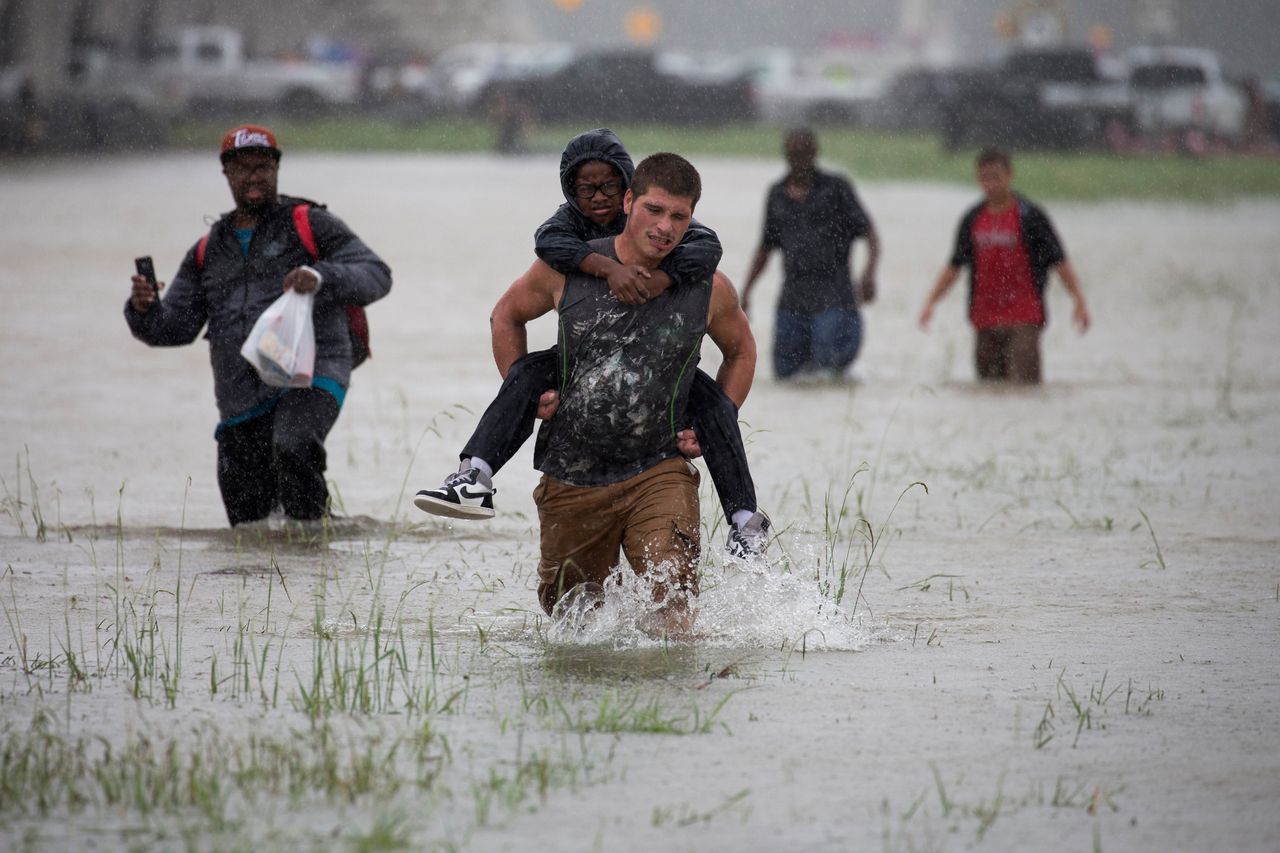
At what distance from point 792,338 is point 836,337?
0.30 m

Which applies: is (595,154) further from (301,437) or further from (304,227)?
(301,437)

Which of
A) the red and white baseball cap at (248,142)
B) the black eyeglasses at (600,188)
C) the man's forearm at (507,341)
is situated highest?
the red and white baseball cap at (248,142)

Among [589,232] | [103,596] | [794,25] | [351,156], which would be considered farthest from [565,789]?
[794,25]

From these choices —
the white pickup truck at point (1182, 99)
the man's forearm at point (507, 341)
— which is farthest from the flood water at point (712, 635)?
the white pickup truck at point (1182, 99)

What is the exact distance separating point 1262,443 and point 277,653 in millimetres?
6644

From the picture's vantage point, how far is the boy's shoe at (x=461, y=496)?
19.6 ft

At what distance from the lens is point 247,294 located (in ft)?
25.6

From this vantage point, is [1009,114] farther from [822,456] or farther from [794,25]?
[794,25]

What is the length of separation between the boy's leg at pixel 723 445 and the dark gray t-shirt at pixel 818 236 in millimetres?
6658

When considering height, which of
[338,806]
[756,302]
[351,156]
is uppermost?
[351,156]

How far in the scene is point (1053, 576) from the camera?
7.60 meters

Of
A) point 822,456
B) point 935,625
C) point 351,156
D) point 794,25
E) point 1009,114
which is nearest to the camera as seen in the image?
point 935,625

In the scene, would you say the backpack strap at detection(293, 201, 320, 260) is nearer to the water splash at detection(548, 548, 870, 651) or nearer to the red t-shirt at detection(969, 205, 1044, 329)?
the water splash at detection(548, 548, 870, 651)

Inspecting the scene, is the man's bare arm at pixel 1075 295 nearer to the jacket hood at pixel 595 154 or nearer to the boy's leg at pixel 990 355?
the boy's leg at pixel 990 355
